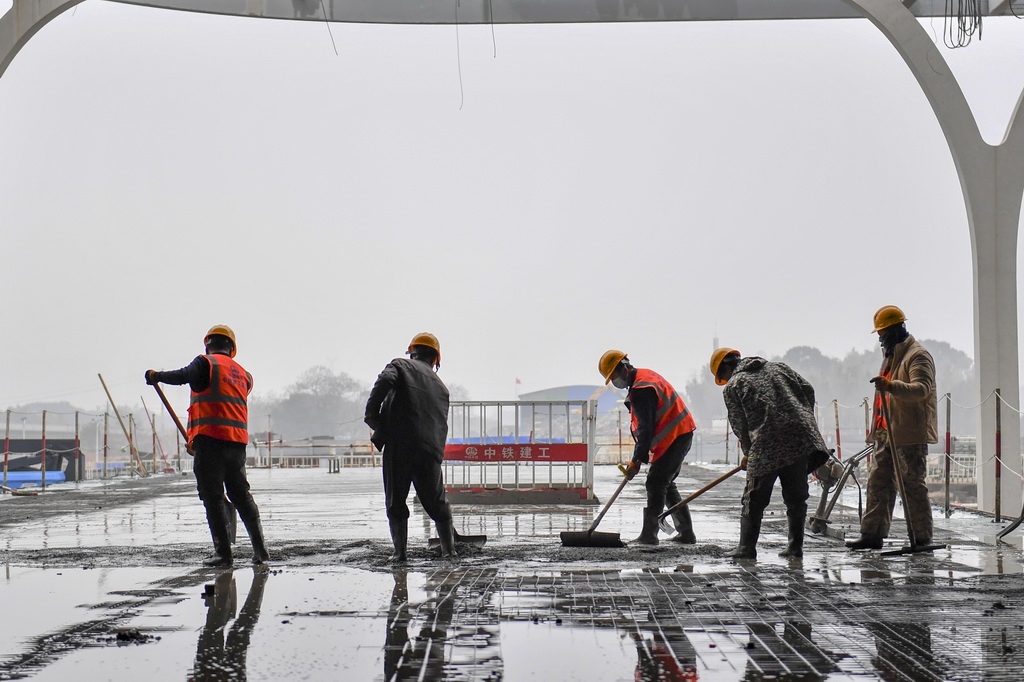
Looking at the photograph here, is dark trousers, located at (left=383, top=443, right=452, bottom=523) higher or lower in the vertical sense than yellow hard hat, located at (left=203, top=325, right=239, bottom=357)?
lower

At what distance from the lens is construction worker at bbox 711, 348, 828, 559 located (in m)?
7.93

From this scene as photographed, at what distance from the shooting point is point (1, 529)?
10719mm

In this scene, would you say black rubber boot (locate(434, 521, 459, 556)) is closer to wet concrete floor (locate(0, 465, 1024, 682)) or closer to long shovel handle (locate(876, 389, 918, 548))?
wet concrete floor (locate(0, 465, 1024, 682))

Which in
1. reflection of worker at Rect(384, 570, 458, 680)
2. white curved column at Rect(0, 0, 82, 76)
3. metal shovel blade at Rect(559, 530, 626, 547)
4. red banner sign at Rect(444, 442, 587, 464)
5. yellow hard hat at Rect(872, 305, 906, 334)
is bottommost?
metal shovel blade at Rect(559, 530, 626, 547)

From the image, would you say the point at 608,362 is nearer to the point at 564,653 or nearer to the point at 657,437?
the point at 657,437

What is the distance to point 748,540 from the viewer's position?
26.0 ft

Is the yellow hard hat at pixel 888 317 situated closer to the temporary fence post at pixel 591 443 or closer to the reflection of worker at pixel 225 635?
the reflection of worker at pixel 225 635

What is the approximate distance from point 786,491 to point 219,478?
404 centimetres

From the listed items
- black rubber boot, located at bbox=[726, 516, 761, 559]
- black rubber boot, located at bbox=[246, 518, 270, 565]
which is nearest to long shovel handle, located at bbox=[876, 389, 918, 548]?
black rubber boot, located at bbox=[726, 516, 761, 559]

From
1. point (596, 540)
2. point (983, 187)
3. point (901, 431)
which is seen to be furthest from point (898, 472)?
point (983, 187)

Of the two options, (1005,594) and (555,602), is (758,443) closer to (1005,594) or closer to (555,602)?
(1005,594)

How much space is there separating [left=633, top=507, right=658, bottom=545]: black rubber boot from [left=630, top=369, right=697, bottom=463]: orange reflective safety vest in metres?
0.46

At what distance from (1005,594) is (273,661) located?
3.96 m

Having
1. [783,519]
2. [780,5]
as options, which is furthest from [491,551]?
[780,5]
